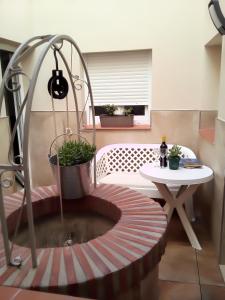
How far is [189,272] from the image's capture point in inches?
80.9

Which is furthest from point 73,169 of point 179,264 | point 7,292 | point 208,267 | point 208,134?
point 208,134

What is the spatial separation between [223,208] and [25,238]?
1491 millimetres

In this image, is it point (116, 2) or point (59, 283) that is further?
point (116, 2)

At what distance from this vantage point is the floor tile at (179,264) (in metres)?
2.00

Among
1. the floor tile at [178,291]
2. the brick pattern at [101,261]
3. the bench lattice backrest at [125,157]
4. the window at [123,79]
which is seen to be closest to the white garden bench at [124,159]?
the bench lattice backrest at [125,157]

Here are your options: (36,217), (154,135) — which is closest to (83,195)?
(36,217)

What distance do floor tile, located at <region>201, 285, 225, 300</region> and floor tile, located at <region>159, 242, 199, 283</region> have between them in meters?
0.09

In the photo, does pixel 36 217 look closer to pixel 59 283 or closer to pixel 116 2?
Result: pixel 59 283

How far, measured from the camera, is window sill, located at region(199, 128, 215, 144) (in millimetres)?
2451

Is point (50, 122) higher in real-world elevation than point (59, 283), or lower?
higher

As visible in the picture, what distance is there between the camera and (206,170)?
7.75 ft

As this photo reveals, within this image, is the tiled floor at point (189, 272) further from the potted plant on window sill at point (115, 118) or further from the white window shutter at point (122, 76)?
the white window shutter at point (122, 76)

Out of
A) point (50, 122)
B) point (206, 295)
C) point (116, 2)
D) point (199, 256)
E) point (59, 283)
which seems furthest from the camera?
point (50, 122)

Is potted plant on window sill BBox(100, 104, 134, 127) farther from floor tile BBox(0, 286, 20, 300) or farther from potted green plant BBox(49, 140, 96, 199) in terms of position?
floor tile BBox(0, 286, 20, 300)
